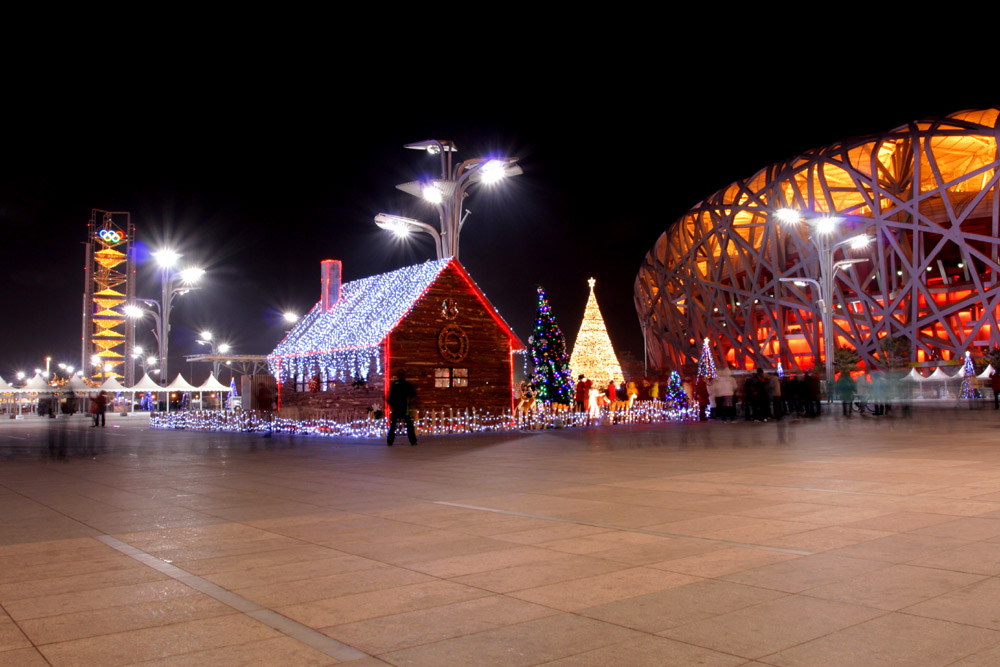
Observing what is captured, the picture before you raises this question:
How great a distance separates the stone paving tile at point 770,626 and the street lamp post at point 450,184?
18.9m

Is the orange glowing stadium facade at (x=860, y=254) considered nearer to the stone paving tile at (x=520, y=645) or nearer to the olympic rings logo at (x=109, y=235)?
the stone paving tile at (x=520, y=645)

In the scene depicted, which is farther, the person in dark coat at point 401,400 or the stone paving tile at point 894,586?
the person in dark coat at point 401,400

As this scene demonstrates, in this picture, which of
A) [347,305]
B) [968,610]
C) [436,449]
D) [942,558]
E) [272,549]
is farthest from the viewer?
[347,305]

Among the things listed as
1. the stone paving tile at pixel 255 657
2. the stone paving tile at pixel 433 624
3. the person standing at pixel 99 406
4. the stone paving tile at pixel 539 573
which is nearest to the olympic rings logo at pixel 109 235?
the person standing at pixel 99 406

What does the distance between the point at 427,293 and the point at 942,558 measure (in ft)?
69.3

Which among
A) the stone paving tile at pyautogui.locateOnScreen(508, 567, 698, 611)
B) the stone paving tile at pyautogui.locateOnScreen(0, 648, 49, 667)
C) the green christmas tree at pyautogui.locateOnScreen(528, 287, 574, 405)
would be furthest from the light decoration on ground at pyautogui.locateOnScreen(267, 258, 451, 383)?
the stone paving tile at pyautogui.locateOnScreen(0, 648, 49, 667)

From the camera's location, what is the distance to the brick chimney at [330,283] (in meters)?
32.0

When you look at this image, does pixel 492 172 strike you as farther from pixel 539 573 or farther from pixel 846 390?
pixel 539 573

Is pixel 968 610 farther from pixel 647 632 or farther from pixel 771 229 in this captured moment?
pixel 771 229

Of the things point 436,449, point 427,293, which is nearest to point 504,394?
point 427,293

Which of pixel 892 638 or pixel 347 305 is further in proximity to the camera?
pixel 347 305

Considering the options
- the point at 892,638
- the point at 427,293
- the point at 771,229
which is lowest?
the point at 892,638

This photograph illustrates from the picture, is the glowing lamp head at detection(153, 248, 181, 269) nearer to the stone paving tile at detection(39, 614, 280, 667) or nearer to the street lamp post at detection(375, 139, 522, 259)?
the street lamp post at detection(375, 139, 522, 259)

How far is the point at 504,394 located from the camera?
89.4 feet
